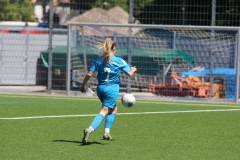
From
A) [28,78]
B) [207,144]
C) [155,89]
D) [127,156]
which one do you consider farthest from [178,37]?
[127,156]

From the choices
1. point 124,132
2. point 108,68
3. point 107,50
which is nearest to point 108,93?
point 108,68

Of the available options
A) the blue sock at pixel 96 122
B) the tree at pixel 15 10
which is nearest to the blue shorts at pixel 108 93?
the blue sock at pixel 96 122

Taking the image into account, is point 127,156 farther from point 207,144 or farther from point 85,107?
point 85,107

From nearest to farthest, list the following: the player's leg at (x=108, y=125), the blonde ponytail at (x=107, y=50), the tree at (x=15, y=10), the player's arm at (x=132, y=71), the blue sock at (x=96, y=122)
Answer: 1. the blue sock at (x=96, y=122)
2. the blonde ponytail at (x=107, y=50)
3. the player's arm at (x=132, y=71)
4. the player's leg at (x=108, y=125)
5. the tree at (x=15, y=10)

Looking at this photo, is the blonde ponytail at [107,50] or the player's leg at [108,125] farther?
the player's leg at [108,125]

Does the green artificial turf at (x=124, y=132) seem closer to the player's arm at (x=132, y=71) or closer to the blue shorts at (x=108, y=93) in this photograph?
the blue shorts at (x=108, y=93)

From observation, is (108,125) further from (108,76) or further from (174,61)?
(174,61)

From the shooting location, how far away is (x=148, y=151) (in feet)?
32.7

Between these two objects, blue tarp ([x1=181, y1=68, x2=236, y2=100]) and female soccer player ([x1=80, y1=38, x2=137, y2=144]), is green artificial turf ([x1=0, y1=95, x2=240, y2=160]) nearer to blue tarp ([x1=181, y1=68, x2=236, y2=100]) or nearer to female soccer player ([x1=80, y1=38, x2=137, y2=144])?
female soccer player ([x1=80, y1=38, x2=137, y2=144])

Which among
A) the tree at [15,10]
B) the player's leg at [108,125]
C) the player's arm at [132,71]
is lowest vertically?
the player's leg at [108,125]

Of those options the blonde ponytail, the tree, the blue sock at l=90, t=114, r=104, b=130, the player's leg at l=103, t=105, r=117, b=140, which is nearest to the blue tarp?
the tree

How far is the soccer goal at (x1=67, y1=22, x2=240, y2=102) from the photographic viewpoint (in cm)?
2212

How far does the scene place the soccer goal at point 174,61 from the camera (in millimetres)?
22125

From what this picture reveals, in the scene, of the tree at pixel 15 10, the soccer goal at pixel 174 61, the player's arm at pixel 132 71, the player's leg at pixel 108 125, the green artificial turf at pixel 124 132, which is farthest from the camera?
the tree at pixel 15 10
